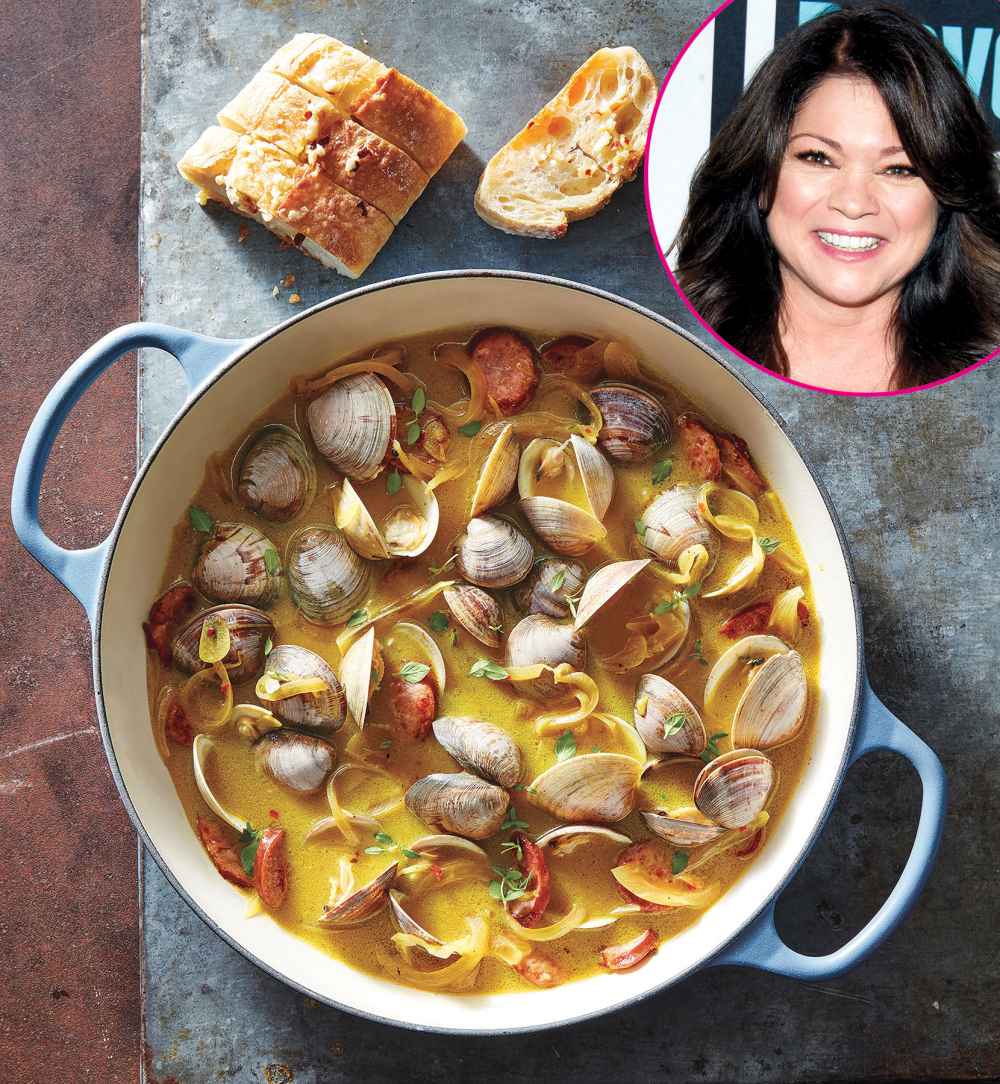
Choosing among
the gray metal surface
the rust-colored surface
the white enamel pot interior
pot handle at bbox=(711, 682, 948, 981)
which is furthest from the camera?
the rust-colored surface

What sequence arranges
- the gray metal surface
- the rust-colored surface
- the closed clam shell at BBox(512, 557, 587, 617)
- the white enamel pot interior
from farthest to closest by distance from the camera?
the rust-colored surface, the gray metal surface, the closed clam shell at BBox(512, 557, 587, 617), the white enamel pot interior

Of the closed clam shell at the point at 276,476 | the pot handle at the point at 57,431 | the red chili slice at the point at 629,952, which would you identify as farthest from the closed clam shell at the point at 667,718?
the pot handle at the point at 57,431

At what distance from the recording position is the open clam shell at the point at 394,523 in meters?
2.30

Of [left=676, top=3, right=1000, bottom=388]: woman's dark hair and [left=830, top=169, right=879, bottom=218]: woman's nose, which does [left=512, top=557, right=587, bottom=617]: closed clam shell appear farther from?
[left=830, top=169, right=879, bottom=218]: woman's nose

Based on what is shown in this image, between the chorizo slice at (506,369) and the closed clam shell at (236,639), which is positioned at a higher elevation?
the chorizo slice at (506,369)

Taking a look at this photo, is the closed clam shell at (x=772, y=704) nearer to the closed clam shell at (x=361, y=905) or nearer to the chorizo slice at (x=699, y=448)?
the chorizo slice at (x=699, y=448)

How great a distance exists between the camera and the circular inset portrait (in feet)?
6.34

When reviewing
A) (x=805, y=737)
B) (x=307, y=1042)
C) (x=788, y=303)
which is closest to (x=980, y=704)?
(x=805, y=737)

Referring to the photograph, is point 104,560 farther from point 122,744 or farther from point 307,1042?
point 307,1042

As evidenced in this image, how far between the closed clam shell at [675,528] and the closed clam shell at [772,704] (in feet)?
0.85

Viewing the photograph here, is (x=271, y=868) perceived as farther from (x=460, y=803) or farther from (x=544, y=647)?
(x=544, y=647)

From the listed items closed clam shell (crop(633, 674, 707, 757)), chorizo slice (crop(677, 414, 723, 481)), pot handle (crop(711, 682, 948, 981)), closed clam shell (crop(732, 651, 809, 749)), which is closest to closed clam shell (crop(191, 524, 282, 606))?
closed clam shell (crop(633, 674, 707, 757))

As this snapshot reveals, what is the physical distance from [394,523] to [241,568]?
341 mm

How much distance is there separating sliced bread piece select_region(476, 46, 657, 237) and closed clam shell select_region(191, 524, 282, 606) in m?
0.91
